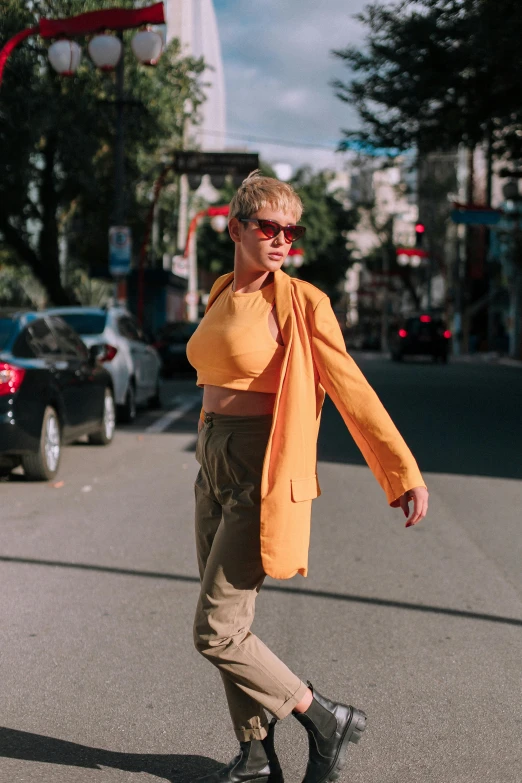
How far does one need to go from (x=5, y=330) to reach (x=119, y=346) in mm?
5026

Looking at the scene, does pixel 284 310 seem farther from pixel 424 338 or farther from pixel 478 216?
pixel 424 338

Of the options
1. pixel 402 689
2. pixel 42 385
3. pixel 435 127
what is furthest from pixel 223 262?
pixel 402 689

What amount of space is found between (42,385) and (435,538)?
407cm

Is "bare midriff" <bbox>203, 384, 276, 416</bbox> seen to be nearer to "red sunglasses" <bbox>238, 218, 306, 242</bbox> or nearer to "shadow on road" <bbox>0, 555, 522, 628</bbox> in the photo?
"red sunglasses" <bbox>238, 218, 306, 242</bbox>

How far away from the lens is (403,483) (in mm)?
3494

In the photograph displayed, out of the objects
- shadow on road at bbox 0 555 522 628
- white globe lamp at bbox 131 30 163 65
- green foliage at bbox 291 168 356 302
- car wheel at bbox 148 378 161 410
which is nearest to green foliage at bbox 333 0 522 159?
white globe lamp at bbox 131 30 163 65

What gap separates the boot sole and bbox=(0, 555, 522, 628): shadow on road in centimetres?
222

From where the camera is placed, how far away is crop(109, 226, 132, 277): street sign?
25406 mm

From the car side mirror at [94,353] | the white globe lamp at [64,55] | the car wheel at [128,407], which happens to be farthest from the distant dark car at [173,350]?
the car side mirror at [94,353]

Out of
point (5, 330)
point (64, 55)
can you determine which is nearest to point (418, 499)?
point (5, 330)

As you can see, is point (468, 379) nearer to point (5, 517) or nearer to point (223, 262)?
point (5, 517)

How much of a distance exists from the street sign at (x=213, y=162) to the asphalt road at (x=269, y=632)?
21997 millimetres

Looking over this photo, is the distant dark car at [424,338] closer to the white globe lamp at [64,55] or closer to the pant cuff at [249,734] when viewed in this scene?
the white globe lamp at [64,55]

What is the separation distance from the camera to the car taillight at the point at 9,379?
10.0m
